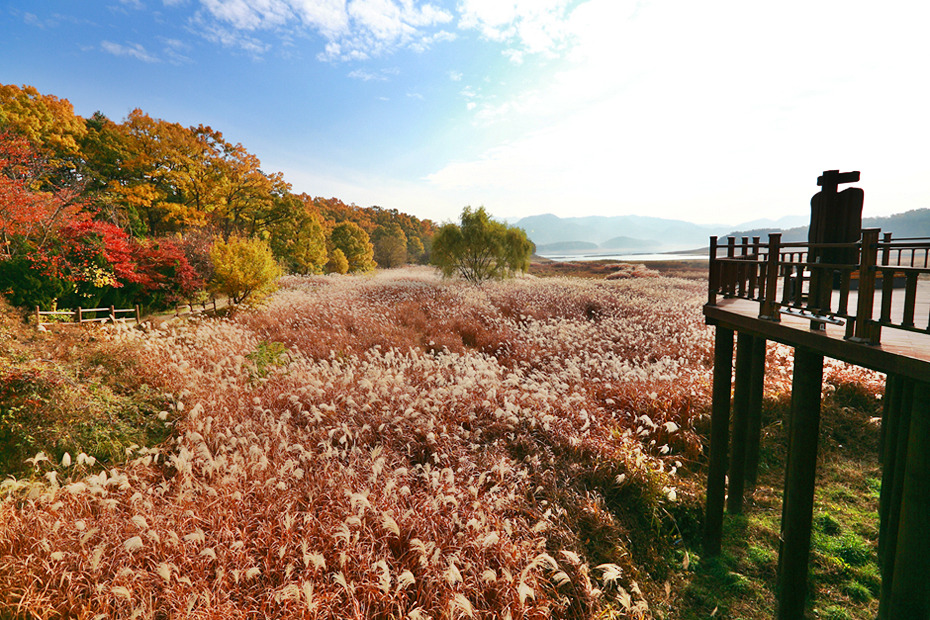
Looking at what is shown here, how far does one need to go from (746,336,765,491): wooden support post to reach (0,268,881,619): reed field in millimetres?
822

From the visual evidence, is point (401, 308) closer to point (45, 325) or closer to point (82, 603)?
point (45, 325)

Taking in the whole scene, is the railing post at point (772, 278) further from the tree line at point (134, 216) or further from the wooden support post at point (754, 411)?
the tree line at point (134, 216)

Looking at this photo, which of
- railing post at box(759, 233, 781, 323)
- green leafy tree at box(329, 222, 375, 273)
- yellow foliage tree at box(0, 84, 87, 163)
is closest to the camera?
railing post at box(759, 233, 781, 323)

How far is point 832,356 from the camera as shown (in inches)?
132

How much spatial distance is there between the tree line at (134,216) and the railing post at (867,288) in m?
18.0

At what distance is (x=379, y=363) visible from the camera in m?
9.09

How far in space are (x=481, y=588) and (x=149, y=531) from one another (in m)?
3.13

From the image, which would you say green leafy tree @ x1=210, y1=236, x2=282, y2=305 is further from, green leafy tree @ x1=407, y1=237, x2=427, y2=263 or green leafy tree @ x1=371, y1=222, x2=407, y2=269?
green leafy tree @ x1=407, y1=237, x2=427, y2=263

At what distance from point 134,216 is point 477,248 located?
2047 centimetres

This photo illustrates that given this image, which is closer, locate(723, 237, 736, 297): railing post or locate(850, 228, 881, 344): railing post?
locate(850, 228, 881, 344): railing post

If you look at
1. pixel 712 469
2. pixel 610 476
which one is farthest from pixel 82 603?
pixel 712 469

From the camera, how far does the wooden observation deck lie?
3.00m

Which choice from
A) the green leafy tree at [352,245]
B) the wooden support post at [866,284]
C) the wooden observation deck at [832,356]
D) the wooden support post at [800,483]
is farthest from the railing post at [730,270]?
the green leafy tree at [352,245]

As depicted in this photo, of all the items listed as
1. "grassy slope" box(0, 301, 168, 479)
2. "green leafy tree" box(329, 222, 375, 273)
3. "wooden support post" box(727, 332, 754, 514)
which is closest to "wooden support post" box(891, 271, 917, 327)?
"wooden support post" box(727, 332, 754, 514)
